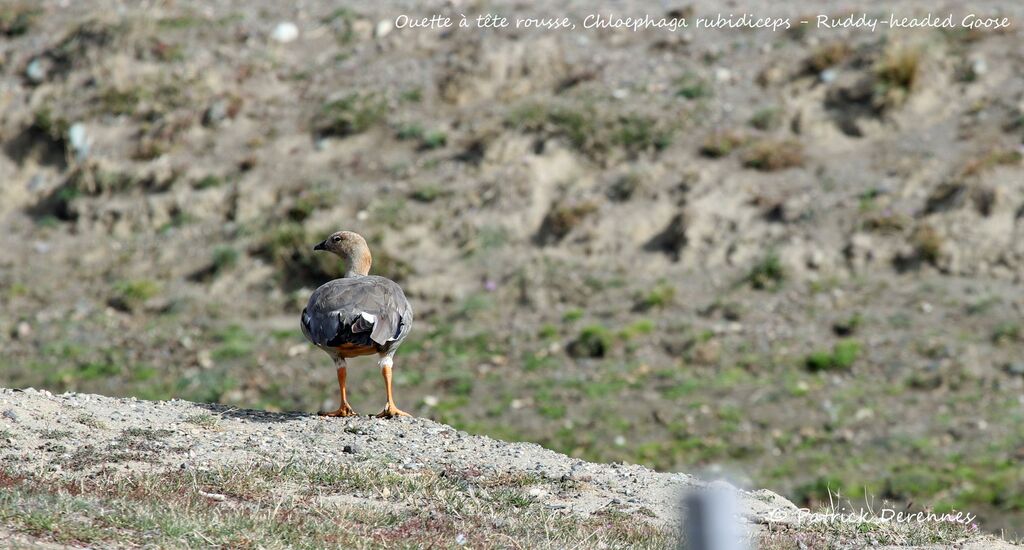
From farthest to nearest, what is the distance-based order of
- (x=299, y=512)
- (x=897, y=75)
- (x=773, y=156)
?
(x=897, y=75)
(x=773, y=156)
(x=299, y=512)

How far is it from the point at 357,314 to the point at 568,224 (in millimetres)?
14348

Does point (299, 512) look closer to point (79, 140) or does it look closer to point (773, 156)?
point (773, 156)

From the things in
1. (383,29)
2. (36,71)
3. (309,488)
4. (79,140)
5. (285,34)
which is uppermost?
(285,34)

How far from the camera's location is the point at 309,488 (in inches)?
372

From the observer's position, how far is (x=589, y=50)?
2975 centimetres

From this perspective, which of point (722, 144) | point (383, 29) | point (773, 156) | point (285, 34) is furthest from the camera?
point (285, 34)

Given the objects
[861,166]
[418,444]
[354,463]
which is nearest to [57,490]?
[354,463]

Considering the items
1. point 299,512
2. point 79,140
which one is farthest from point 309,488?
point 79,140

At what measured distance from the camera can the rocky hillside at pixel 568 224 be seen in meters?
21.1

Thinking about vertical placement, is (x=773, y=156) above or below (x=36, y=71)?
below

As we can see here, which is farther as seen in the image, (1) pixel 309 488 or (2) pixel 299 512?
(1) pixel 309 488

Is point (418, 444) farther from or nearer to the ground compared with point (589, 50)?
nearer to the ground

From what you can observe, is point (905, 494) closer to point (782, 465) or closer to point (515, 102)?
point (782, 465)

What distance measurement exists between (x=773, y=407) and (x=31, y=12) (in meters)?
22.9
